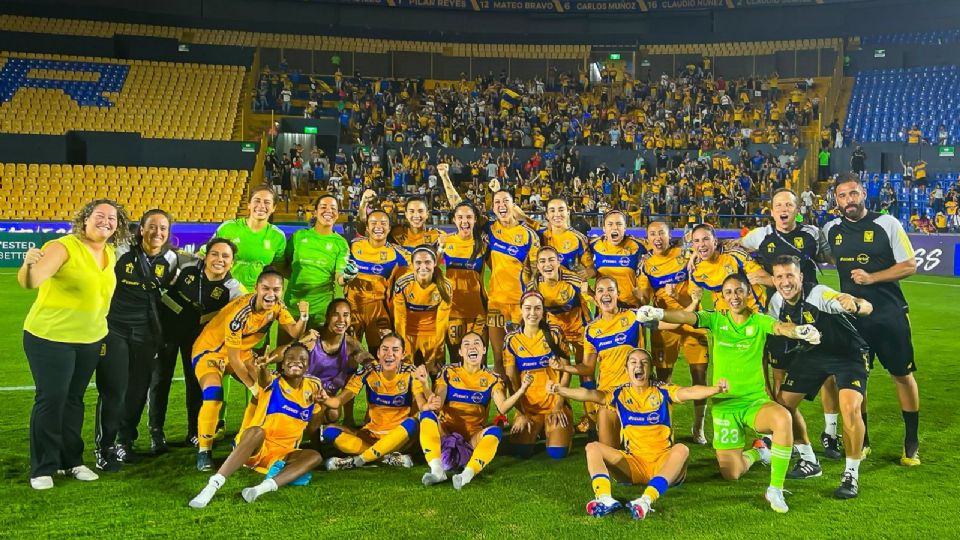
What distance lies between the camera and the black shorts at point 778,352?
261 inches

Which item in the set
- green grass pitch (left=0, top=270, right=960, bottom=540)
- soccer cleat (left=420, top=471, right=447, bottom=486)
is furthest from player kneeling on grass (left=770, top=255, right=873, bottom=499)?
soccer cleat (left=420, top=471, right=447, bottom=486)

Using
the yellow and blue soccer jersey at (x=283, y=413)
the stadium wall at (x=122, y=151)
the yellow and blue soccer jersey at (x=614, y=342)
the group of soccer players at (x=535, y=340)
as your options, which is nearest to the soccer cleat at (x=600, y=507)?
the group of soccer players at (x=535, y=340)

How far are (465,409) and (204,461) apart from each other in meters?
2.18

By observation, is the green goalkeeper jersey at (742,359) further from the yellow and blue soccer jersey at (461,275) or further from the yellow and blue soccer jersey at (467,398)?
the yellow and blue soccer jersey at (461,275)

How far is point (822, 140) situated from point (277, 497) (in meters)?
32.4

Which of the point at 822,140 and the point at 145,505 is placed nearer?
the point at 145,505

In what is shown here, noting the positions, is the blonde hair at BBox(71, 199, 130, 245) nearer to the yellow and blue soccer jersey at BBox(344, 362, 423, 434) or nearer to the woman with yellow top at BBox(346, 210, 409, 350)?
the yellow and blue soccer jersey at BBox(344, 362, 423, 434)

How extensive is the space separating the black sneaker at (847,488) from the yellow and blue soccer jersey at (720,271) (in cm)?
203

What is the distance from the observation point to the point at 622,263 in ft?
26.5

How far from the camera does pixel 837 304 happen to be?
6.04m

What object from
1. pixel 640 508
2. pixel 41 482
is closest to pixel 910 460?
pixel 640 508

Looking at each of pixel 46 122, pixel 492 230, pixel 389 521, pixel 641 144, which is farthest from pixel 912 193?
pixel 46 122

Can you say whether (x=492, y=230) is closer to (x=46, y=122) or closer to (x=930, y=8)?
(x=46, y=122)

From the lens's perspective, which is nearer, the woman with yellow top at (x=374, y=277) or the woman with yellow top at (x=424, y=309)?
the woman with yellow top at (x=424, y=309)
